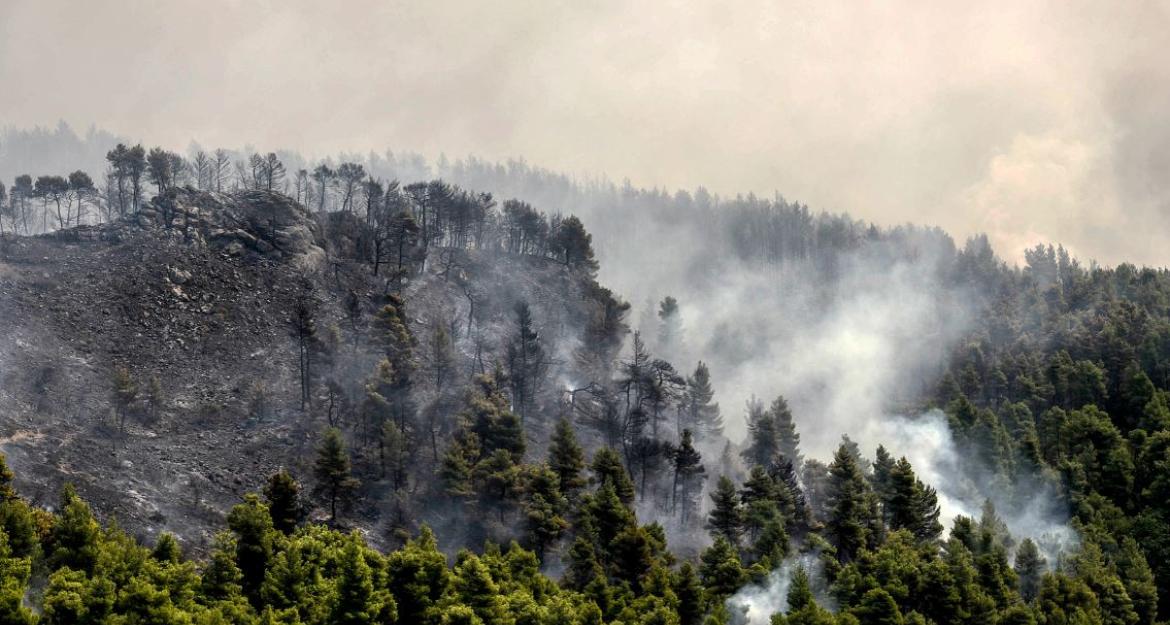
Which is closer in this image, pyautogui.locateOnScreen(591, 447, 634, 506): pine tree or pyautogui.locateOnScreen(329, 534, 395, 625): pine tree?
pyautogui.locateOnScreen(329, 534, 395, 625): pine tree

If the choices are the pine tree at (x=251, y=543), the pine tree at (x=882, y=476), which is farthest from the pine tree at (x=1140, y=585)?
the pine tree at (x=251, y=543)

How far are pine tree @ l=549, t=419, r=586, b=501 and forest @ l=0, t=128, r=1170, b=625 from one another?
0.77 ft

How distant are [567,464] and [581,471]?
7.89 meters

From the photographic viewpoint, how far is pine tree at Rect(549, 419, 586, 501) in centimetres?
8225

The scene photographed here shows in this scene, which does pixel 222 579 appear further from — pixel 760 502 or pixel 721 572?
pixel 760 502

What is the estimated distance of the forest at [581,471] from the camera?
2109 inches

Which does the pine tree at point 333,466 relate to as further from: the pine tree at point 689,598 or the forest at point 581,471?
the pine tree at point 689,598

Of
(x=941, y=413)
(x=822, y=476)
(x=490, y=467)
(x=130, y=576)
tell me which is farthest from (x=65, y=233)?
(x=941, y=413)

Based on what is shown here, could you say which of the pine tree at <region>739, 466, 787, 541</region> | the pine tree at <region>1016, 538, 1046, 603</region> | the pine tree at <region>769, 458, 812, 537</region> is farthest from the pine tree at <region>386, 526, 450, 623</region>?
the pine tree at <region>1016, 538, 1046, 603</region>

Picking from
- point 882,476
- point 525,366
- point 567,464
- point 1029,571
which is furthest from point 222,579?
point 1029,571

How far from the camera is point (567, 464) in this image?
3265 inches

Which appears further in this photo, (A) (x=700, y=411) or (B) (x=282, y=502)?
(A) (x=700, y=411)

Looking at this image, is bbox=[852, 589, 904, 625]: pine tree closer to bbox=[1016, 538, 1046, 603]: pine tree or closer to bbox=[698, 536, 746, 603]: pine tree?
bbox=[698, 536, 746, 603]: pine tree

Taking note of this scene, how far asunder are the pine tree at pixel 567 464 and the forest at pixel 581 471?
0.23 m
